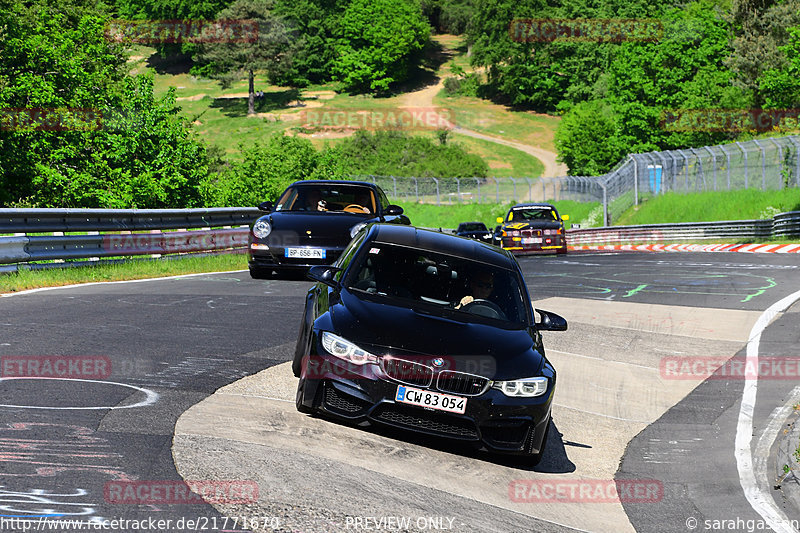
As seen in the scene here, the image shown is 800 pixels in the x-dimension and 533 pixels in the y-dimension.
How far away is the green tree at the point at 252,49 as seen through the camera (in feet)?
430

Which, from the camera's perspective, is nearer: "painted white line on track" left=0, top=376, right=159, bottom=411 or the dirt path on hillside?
"painted white line on track" left=0, top=376, right=159, bottom=411

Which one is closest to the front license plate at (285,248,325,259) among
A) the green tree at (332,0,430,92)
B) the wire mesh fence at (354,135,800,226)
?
the wire mesh fence at (354,135,800,226)

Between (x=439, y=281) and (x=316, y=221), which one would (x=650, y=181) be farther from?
(x=439, y=281)

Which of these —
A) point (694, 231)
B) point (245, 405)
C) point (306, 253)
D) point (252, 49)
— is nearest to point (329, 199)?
point (306, 253)

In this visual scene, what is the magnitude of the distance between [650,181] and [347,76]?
291 feet

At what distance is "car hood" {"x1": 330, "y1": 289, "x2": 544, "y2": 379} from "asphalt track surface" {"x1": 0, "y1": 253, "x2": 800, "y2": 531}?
69 cm

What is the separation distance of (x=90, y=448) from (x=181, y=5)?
152649mm

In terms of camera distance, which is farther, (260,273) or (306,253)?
(260,273)

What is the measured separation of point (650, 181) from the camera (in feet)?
172

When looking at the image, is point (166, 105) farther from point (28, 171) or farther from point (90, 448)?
point (90, 448)

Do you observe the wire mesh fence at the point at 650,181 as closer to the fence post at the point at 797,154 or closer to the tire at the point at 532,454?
the fence post at the point at 797,154

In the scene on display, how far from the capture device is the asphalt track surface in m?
5.35

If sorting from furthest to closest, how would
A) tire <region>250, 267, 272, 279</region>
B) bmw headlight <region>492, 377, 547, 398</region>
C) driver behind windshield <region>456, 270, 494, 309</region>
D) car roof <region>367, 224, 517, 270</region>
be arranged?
tire <region>250, 267, 272, 279</region>, car roof <region>367, 224, 517, 270</region>, driver behind windshield <region>456, 270, 494, 309</region>, bmw headlight <region>492, 377, 547, 398</region>

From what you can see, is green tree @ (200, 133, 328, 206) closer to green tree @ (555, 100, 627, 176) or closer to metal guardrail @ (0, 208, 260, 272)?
metal guardrail @ (0, 208, 260, 272)
